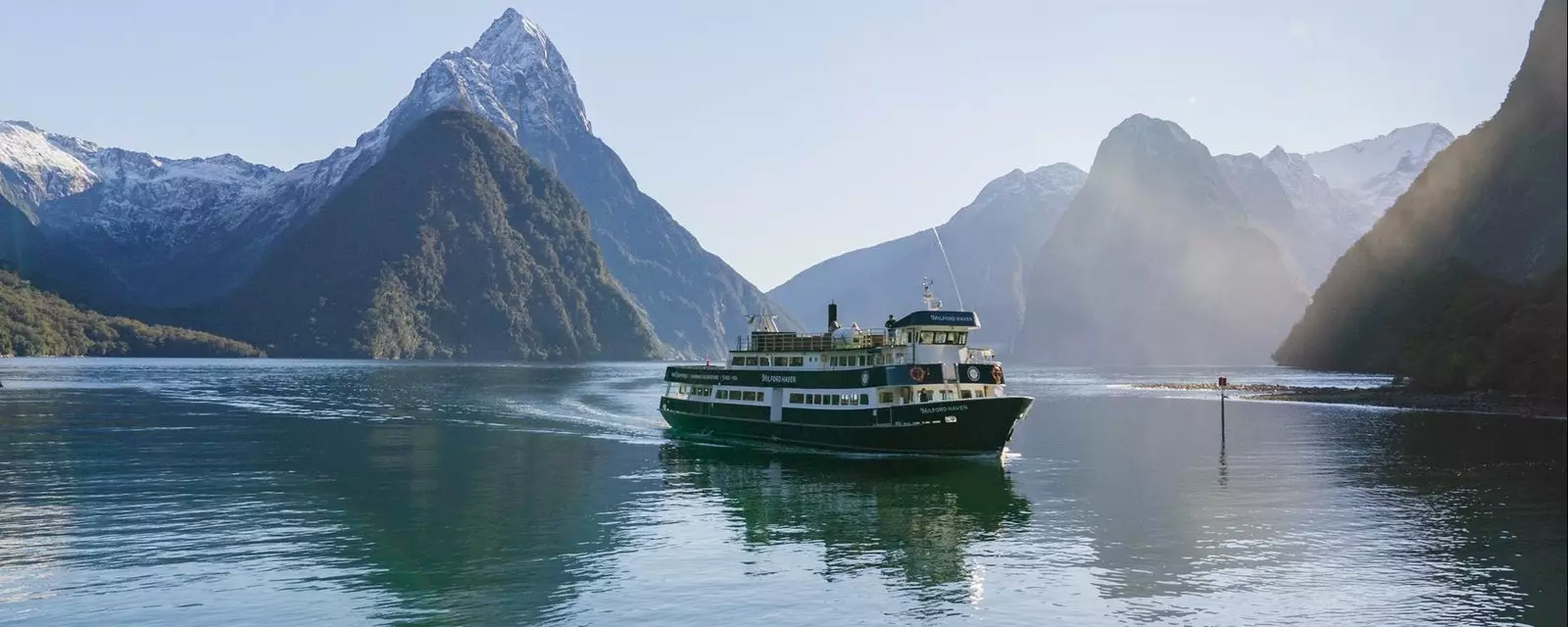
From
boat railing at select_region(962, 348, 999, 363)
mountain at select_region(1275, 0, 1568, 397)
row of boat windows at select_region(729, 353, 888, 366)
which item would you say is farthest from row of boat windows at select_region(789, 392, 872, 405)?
mountain at select_region(1275, 0, 1568, 397)

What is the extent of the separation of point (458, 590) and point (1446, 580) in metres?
34.7

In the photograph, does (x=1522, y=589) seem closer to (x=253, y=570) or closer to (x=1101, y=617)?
(x=1101, y=617)

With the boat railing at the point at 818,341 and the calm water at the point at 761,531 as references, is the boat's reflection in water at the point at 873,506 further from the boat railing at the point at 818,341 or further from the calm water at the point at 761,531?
the boat railing at the point at 818,341

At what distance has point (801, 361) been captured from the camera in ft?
279

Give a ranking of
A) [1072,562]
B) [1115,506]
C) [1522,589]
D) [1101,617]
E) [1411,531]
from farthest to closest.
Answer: [1115,506] → [1411,531] → [1072,562] → [1522,589] → [1101,617]

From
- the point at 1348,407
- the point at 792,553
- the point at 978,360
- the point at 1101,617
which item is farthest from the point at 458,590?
the point at 1348,407

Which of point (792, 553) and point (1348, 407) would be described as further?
point (1348, 407)

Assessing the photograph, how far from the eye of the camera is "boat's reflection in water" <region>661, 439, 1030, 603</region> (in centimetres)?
4275

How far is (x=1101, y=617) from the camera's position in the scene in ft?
115

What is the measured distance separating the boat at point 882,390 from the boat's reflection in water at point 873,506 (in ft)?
5.81

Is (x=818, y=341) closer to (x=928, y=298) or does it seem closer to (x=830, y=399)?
(x=830, y=399)

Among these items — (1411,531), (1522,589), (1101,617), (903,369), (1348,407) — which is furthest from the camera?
(1348,407)

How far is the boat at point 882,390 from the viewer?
247 feet

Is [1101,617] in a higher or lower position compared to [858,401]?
lower
